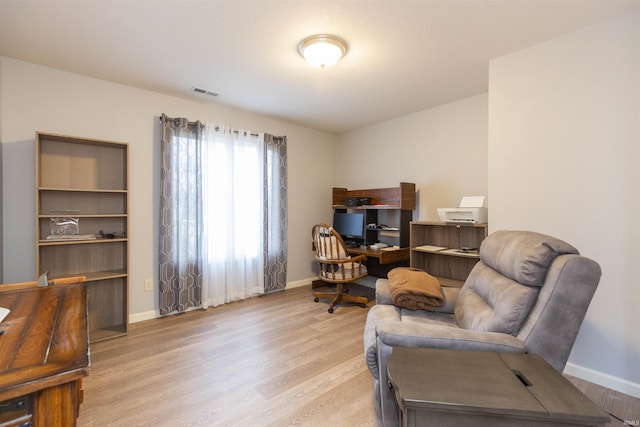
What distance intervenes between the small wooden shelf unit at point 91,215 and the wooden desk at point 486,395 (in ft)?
8.78

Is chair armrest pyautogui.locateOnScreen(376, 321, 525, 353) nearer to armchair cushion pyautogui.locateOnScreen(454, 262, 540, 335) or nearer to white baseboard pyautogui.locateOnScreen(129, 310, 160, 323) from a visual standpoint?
armchair cushion pyautogui.locateOnScreen(454, 262, 540, 335)

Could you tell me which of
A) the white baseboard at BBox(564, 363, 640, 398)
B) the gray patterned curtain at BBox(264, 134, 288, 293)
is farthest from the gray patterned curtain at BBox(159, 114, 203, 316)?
the white baseboard at BBox(564, 363, 640, 398)

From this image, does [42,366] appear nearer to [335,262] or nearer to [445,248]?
[335,262]

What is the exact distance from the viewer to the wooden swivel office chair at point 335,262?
3.17 m

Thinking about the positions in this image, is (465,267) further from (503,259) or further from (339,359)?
(339,359)

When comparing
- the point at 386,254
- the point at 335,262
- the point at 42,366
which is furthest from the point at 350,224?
the point at 42,366

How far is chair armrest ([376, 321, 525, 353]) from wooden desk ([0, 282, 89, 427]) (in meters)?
1.06

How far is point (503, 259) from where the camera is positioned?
1.56 metres

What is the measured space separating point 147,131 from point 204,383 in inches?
98.8

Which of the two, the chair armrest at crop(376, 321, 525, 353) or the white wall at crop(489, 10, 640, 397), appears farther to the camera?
the white wall at crop(489, 10, 640, 397)

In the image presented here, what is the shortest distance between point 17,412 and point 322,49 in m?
2.31

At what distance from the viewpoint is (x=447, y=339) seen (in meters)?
1.22

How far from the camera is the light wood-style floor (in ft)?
5.12

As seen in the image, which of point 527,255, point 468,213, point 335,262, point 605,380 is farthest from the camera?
point 335,262
